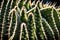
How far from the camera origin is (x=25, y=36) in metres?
1.23

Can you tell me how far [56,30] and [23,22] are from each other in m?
0.27

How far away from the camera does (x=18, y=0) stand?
1.42 metres

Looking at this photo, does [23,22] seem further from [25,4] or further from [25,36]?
[25,4]

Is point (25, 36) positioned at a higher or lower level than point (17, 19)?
lower

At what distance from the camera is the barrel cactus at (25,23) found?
123 cm

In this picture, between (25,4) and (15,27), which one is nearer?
(15,27)

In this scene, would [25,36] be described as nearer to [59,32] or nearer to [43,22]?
[43,22]

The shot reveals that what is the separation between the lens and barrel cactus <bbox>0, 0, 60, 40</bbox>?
1230 mm

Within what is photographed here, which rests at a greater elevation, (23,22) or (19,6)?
(19,6)

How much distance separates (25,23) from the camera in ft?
4.10

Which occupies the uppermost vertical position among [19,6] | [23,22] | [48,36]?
[19,6]

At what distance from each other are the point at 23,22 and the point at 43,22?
6.3 inches

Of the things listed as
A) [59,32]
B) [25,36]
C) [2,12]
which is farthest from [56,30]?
[2,12]

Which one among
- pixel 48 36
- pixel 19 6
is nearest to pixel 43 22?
pixel 48 36
